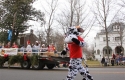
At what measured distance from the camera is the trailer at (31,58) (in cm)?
1590

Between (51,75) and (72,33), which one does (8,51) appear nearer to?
(51,75)

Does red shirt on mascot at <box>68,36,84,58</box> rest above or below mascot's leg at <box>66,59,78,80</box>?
above

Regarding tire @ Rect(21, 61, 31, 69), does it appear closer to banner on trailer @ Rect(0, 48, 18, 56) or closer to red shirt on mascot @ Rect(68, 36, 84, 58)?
banner on trailer @ Rect(0, 48, 18, 56)

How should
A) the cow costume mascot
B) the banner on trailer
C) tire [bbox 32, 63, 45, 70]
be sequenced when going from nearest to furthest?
the cow costume mascot → tire [bbox 32, 63, 45, 70] → the banner on trailer

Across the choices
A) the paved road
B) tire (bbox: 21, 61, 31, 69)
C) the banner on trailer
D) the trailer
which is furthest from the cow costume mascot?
the banner on trailer

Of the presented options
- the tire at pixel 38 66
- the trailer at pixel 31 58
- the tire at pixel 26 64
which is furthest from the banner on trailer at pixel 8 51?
the tire at pixel 38 66

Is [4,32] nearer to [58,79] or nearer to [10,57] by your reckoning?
[10,57]

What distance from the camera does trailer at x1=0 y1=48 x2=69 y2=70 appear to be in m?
15.9

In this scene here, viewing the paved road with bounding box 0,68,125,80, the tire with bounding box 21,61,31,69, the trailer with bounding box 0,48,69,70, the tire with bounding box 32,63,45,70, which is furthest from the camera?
the tire with bounding box 21,61,31,69

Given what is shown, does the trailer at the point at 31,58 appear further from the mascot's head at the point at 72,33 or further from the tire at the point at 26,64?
the mascot's head at the point at 72,33

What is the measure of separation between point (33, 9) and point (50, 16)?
1015 cm

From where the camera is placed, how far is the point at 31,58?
53.8 feet

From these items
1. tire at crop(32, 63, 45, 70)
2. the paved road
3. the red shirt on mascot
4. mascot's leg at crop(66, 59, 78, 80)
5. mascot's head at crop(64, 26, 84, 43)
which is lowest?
the paved road

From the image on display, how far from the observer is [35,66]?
16.6 metres
